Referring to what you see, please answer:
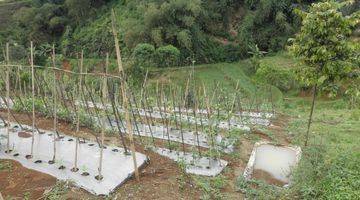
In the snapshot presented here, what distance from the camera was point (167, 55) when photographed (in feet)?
73.3

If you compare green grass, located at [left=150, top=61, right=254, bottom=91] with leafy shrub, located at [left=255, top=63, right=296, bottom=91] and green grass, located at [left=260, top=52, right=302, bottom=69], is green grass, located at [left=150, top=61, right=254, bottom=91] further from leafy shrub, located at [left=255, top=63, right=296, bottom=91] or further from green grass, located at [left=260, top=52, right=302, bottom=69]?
green grass, located at [left=260, top=52, right=302, bottom=69]

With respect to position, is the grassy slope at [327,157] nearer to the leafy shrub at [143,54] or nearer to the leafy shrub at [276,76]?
the leafy shrub at [276,76]

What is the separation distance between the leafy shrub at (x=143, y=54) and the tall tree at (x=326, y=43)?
15337 millimetres

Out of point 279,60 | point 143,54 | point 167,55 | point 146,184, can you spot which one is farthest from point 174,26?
point 146,184

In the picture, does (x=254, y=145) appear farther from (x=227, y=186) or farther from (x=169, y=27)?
(x=169, y=27)

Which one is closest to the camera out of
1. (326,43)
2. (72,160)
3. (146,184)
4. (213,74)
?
(146,184)

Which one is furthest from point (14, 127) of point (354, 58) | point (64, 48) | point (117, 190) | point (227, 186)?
point (64, 48)

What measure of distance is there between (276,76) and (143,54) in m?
7.22

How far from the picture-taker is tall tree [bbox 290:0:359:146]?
6.51 m

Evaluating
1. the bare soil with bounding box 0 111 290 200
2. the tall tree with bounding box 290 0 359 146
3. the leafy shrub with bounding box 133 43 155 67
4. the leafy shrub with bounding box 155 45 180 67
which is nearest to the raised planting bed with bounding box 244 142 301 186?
the bare soil with bounding box 0 111 290 200

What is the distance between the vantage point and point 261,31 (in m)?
25.0

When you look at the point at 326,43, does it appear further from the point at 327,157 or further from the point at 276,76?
the point at 276,76

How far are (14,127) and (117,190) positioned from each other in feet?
10.8

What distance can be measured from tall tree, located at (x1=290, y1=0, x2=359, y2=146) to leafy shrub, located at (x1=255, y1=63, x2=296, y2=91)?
11917 mm
